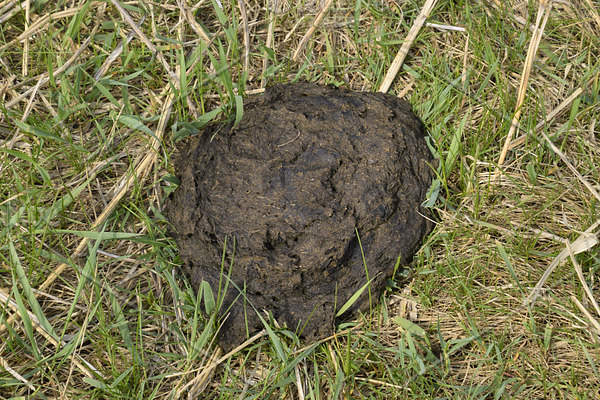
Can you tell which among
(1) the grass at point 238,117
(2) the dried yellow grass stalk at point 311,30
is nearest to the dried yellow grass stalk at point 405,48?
(1) the grass at point 238,117

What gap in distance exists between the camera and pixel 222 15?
2303mm

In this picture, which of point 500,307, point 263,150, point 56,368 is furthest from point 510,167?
point 56,368

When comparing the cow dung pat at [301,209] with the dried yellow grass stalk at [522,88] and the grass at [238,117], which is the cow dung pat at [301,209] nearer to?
the grass at [238,117]

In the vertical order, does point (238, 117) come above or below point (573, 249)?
above

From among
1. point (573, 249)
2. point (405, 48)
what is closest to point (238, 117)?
point (405, 48)

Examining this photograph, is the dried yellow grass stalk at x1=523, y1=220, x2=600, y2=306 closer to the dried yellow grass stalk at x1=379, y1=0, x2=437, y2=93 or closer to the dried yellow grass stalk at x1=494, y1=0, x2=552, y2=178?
the dried yellow grass stalk at x1=494, y1=0, x2=552, y2=178

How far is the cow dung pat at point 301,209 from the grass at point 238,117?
0.09 metres

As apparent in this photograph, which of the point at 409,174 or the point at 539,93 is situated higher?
the point at 539,93

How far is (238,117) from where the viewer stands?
2.12 meters

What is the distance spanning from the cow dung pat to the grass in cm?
9

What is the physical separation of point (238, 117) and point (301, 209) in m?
0.50

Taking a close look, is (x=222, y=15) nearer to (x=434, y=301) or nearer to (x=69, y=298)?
(x=69, y=298)

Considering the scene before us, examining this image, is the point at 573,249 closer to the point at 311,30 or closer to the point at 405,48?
the point at 405,48

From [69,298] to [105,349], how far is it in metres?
0.28
